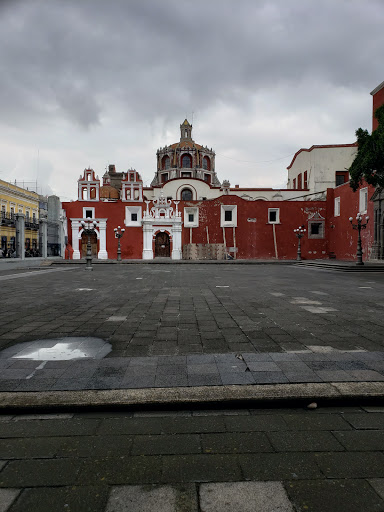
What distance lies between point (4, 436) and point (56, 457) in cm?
51

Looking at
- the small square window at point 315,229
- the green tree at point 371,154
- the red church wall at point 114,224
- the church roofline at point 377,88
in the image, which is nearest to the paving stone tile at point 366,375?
the green tree at point 371,154

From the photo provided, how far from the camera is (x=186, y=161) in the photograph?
50.0 metres

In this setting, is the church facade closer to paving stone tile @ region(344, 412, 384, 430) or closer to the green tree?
the green tree

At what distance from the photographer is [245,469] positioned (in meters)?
1.86

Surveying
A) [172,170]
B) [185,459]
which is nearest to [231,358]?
[185,459]

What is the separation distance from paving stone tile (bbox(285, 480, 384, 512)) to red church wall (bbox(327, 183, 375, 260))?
26.1 meters

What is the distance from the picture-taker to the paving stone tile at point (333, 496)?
157 centimetres

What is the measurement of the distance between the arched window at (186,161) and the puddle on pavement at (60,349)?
4808cm

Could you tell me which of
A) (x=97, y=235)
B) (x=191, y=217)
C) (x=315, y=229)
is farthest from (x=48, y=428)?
(x=315, y=229)

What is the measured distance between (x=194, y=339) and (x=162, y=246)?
29.8 meters

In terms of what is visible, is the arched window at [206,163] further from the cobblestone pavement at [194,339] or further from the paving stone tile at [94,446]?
the paving stone tile at [94,446]

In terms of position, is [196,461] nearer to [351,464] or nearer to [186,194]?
[351,464]

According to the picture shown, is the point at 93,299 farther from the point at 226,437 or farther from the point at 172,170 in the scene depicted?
the point at 172,170

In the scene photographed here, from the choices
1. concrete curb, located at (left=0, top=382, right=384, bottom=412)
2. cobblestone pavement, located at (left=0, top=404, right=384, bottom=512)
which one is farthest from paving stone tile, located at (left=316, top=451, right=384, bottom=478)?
concrete curb, located at (left=0, top=382, right=384, bottom=412)
